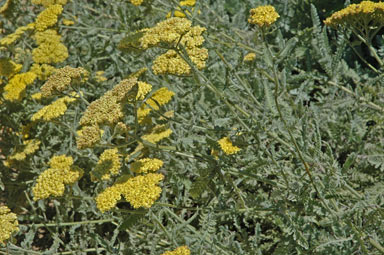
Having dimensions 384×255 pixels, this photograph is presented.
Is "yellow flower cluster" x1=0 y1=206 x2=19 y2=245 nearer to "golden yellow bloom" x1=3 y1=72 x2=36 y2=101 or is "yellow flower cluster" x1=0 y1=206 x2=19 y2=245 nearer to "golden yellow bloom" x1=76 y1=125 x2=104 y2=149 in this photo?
"golden yellow bloom" x1=76 y1=125 x2=104 y2=149

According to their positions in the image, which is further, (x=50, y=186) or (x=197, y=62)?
(x=50, y=186)

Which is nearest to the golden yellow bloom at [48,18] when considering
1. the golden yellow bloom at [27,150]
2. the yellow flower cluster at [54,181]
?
the golden yellow bloom at [27,150]

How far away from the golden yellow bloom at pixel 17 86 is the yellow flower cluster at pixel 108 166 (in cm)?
143

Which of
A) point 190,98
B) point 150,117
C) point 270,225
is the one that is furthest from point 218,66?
point 270,225

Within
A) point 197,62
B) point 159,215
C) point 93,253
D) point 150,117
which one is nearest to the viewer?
point 197,62

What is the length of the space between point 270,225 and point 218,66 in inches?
54.6

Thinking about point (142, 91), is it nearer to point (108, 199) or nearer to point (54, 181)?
point (108, 199)

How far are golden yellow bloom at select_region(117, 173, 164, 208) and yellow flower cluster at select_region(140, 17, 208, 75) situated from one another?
0.60 metres

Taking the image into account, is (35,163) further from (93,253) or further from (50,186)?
(50,186)

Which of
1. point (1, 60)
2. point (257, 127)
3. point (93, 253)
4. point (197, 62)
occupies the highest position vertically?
point (197, 62)

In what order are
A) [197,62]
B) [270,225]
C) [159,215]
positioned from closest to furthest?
[197,62] < [159,215] < [270,225]

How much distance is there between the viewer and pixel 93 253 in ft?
13.0

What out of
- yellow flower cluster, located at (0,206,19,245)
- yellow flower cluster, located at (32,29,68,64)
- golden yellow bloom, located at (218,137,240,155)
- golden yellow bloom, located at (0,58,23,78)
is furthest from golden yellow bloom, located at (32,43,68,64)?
golden yellow bloom, located at (218,137,240,155)

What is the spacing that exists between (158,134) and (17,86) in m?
1.67
